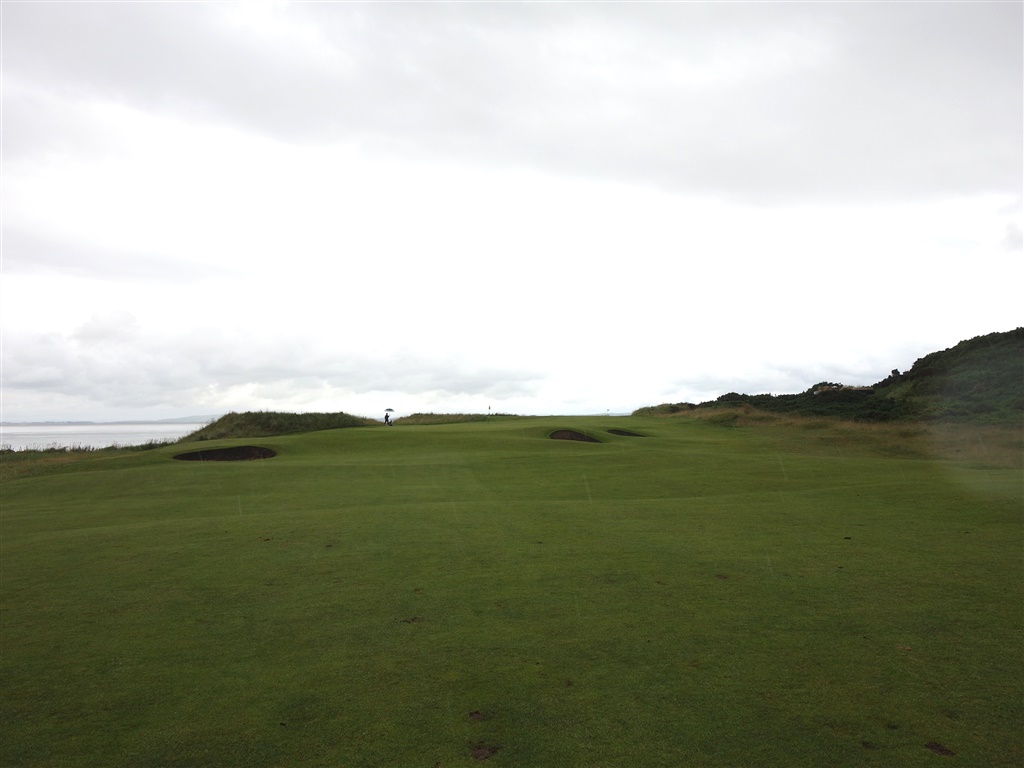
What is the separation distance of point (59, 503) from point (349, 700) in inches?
585

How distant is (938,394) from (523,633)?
5286 centimetres

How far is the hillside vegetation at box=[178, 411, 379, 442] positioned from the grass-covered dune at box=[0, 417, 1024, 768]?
2328cm

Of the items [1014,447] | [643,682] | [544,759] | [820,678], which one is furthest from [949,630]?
[1014,447]

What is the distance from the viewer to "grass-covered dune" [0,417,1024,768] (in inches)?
175

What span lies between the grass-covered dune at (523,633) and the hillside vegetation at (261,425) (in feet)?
76.4

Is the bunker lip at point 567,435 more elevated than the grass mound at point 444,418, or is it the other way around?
the grass mound at point 444,418

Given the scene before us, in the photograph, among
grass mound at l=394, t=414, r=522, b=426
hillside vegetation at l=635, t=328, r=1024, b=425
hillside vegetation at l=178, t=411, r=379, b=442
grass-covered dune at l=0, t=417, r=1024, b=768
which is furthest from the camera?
grass mound at l=394, t=414, r=522, b=426

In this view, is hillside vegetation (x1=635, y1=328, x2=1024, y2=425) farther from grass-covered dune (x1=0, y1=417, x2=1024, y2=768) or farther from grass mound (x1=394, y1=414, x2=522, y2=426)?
grass-covered dune (x1=0, y1=417, x2=1024, y2=768)

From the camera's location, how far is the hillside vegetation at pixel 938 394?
39.0 meters

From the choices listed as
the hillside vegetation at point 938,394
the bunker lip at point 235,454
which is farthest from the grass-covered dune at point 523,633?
the hillside vegetation at point 938,394

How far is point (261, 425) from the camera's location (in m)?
37.8

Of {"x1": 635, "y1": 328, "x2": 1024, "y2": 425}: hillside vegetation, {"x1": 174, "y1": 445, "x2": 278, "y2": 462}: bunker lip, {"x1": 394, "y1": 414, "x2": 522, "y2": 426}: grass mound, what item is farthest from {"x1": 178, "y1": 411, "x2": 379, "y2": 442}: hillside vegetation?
{"x1": 635, "y1": 328, "x2": 1024, "y2": 425}: hillside vegetation

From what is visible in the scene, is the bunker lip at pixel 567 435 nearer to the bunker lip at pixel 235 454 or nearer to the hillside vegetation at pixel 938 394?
the bunker lip at pixel 235 454

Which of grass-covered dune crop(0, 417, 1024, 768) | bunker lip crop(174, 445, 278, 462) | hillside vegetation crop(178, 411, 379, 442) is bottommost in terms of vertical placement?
grass-covered dune crop(0, 417, 1024, 768)
